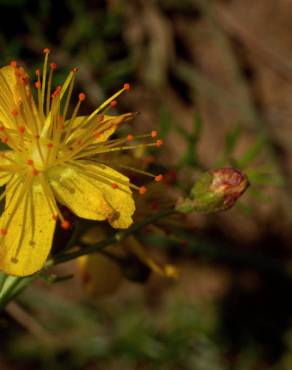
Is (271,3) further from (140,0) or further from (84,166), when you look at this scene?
(84,166)

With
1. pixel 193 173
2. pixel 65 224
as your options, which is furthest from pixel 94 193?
pixel 193 173

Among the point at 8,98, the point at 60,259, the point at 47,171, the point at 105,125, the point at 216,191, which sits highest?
the point at 8,98

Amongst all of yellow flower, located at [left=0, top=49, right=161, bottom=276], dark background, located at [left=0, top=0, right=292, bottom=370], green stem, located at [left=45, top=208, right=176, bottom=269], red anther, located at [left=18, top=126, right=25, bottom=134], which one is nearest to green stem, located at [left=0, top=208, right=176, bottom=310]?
green stem, located at [left=45, top=208, right=176, bottom=269]

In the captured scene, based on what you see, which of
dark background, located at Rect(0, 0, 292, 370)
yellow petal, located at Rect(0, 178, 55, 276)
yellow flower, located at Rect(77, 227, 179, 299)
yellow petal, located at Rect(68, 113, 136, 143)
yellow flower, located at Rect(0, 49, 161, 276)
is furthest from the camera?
dark background, located at Rect(0, 0, 292, 370)

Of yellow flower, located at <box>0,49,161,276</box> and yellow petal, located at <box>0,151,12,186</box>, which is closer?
yellow flower, located at <box>0,49,161,276</box>

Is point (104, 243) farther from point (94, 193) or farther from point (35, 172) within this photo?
point (35, 172)

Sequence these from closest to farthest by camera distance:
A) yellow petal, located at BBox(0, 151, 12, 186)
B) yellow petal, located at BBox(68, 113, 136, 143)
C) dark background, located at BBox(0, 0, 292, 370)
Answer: yellow petal, located at BBox(0, 151, 12, 186)
yellow petal, located at BBox(68, 113, 136, 143)
dark background, located at BBox(0, 0, 292, 370)

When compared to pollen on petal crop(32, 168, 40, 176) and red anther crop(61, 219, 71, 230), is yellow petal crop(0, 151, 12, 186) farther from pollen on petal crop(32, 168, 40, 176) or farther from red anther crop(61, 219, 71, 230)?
red anther crop(61, 219, 71, 230)
